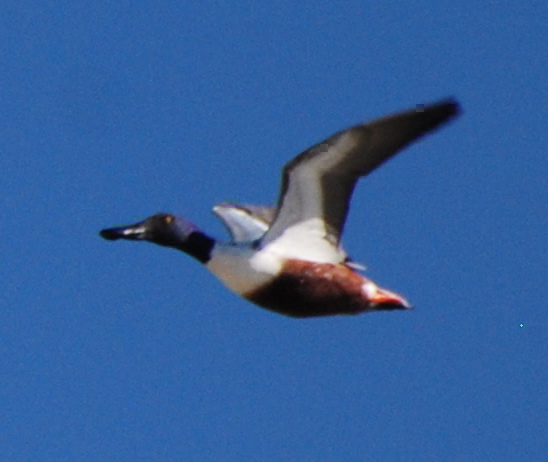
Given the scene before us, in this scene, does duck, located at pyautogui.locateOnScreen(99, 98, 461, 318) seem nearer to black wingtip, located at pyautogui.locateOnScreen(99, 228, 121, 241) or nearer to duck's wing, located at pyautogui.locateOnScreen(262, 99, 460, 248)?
duck's wing, located at pyautogui.locateOnScreen(262, 99, 460, 248)

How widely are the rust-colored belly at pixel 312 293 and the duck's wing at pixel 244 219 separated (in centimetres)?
147

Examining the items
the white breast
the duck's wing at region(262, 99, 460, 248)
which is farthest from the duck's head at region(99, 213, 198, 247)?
the duck's wing at region(262, 99, 460, 248)

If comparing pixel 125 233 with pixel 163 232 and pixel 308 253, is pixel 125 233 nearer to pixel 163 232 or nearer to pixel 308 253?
pixel 163 232

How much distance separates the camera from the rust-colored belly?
1389 centimetres

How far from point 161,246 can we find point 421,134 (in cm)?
260

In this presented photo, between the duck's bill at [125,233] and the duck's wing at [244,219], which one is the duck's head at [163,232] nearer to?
the duck's bill at [125,233]

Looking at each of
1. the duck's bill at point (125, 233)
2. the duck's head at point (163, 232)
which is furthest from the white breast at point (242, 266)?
the duck's bill at point (125, 233)

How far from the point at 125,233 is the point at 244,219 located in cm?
146

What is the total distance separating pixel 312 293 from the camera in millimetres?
13906

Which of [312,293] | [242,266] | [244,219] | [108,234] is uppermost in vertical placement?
[244,219]

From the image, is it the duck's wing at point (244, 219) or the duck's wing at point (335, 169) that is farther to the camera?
the duck's wing at point (244, 219)

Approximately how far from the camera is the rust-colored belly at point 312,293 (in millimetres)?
13891

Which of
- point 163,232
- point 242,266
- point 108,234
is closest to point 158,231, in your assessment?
point 163,232

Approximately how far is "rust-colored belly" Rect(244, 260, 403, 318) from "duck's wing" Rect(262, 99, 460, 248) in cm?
24
